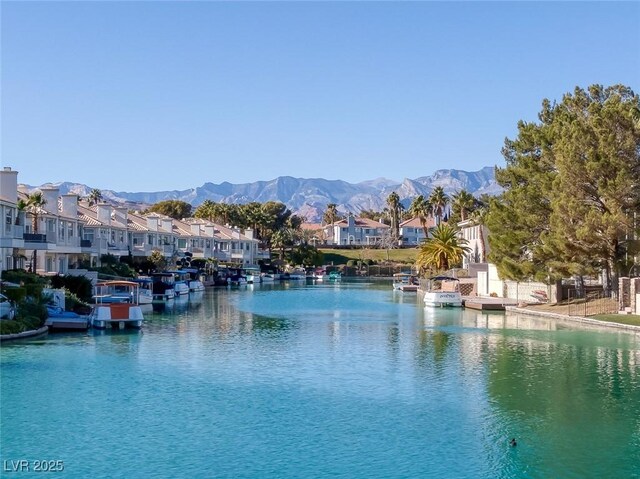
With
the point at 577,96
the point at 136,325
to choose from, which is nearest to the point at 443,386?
the point at 136,325

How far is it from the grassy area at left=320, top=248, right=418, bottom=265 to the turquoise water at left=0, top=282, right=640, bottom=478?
121117mm

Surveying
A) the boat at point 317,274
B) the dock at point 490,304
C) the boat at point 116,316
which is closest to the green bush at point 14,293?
the boat at point 116,316

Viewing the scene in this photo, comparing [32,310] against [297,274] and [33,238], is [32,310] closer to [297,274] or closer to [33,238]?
[33,238]

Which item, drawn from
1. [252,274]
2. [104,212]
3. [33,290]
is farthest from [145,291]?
[252,274]

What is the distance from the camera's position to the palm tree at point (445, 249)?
110m

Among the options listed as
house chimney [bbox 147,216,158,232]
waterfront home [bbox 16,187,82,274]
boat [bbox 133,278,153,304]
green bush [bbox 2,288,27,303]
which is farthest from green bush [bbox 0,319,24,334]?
house chimney [bbox 147,216,158,232]

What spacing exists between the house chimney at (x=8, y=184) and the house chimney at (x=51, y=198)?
11.4m

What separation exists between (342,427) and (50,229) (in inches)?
1863

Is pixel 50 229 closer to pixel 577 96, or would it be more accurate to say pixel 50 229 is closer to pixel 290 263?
pixel 577 96

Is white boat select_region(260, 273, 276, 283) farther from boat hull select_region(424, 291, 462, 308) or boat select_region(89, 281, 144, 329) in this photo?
boat select_region(89, 281, 144, 329)

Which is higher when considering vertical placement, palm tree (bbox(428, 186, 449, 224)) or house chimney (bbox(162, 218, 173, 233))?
palm tree (bbox(428, 186, 449, 224))

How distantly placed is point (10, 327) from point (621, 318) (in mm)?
37418

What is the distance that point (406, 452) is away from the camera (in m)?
22.6

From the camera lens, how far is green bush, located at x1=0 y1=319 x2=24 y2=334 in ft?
137
